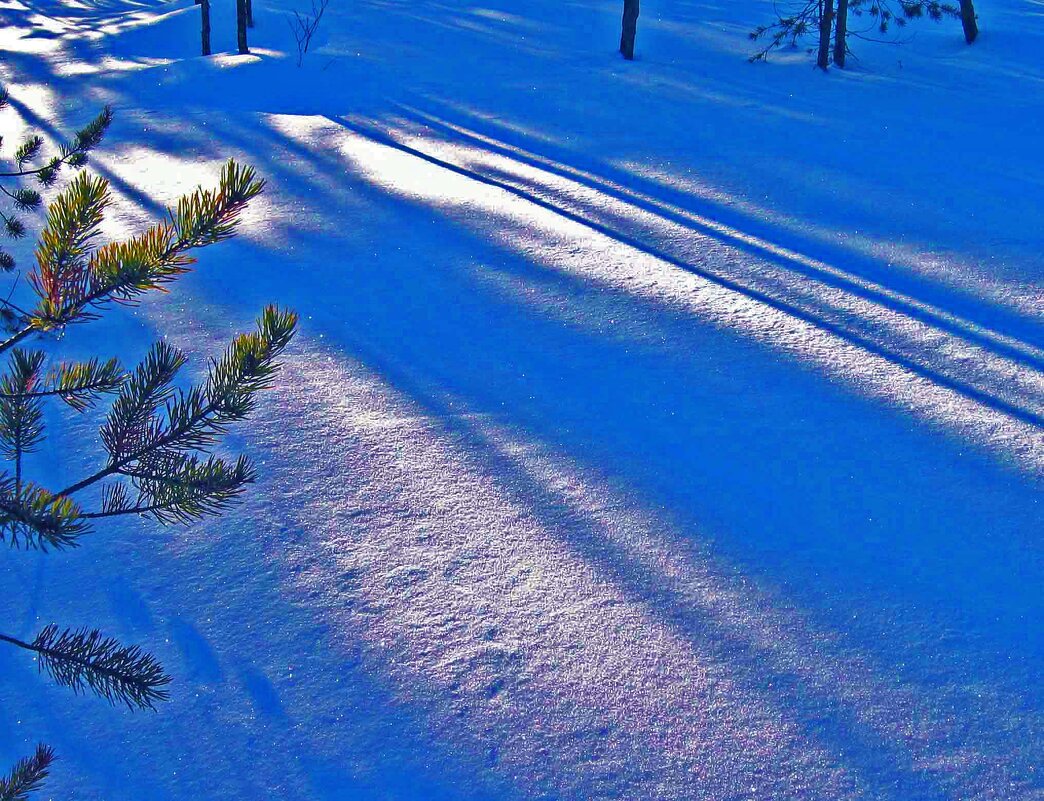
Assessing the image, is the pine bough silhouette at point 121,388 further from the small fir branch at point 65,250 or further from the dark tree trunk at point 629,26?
the dark tree trunk at point 629,26

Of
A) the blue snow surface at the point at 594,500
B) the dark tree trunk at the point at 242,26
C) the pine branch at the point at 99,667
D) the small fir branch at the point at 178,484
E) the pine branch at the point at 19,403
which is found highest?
the dark tree trunk at the point at 242,26

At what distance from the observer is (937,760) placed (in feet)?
7.57

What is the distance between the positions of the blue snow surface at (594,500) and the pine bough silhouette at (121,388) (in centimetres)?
96

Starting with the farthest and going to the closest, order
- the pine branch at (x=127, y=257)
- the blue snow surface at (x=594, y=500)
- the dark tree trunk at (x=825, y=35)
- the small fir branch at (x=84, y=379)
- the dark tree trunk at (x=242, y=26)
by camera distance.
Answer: the dark tree trunk at (x=242, y=26)
the dark tree trunk at (x=825, y=35)
the blue snow surface at (x=594, y=500)
the small fir branch at (x=84, y=379)
the pine branch at (x=127, y=257)

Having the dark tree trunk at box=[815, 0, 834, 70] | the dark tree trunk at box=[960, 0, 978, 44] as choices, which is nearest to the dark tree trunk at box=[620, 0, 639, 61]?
the dark tree trunk at box=[815, 0, 834, 70]

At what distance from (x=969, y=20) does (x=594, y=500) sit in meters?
13.1

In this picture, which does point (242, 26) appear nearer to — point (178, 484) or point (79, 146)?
point (79, 146)

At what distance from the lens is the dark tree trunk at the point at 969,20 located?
42.3 feet

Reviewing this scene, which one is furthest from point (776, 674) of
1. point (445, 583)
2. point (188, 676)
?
point (188, 676)

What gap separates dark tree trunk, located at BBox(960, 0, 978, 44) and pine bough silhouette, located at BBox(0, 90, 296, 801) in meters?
14.5

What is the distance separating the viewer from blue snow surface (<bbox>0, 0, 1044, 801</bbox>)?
94.0 inches

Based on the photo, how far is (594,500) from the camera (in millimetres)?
3398

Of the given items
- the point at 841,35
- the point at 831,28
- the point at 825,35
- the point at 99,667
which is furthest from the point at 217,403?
the point at 831,28

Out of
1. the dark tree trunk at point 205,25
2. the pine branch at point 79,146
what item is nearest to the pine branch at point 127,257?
the pine branch at point 79,146
